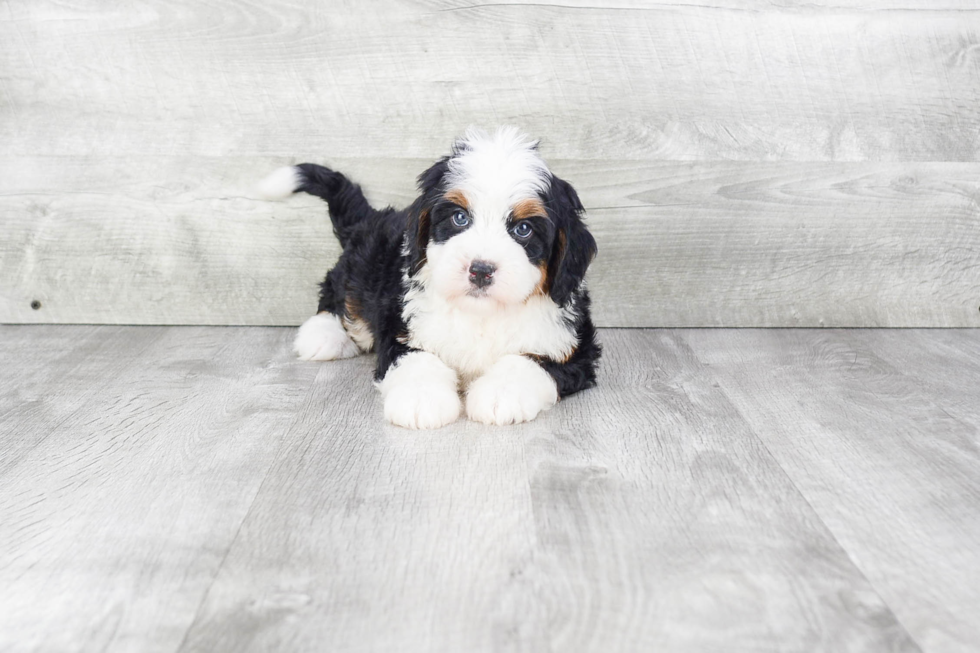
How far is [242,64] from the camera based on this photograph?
280 centimetres


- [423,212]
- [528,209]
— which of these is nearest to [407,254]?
[423,212]

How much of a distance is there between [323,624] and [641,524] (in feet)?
1.93

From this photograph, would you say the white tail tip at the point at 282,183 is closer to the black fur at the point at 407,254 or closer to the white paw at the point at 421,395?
the black fur at the point at 407,254

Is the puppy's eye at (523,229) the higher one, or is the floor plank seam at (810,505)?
the puppy's eye at (523,229)

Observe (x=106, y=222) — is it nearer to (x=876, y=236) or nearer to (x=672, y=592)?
(x=672, y=592)

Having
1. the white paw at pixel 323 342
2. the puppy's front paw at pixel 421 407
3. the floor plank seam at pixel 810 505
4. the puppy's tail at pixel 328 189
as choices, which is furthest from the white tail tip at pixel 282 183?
the floor plank seam at pixel 810 505

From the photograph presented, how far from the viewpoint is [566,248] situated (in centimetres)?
206

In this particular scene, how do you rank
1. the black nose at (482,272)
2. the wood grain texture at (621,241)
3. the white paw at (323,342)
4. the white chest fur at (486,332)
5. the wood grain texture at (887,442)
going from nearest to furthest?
the wood grain texture at (887,442)
the black nose at (482,272)
the white chest fur at (486,332)
the white paw at (323,342)
the wood grain texture at (621,241)

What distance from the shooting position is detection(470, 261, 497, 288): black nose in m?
1.90

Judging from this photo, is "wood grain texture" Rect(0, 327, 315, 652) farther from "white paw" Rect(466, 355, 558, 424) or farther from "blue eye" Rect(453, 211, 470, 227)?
"blue eye" Rect(453, 211, 470, 227)

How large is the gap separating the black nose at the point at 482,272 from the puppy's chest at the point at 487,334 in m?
0.21

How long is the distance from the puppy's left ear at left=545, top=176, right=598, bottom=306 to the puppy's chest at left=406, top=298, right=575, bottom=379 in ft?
0.25

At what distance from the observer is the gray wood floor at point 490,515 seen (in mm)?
1233

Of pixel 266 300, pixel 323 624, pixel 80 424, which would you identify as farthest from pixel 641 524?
pixel 266 300
